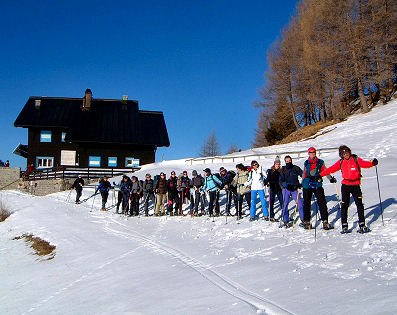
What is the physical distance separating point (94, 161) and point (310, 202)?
31.9 metres

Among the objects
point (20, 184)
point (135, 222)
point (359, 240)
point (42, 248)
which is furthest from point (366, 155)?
point (20, 184)

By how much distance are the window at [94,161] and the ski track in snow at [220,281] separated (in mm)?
28318

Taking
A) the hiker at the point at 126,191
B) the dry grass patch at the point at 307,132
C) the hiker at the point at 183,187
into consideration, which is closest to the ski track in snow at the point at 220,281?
the hiker at the point at 183,187

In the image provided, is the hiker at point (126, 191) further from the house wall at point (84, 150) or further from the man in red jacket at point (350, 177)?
the house wall at point (84, 150)

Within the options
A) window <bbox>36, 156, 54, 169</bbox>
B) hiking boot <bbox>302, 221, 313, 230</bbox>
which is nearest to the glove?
hiking boot <bbox>302, 221, 313, 230</bbox>

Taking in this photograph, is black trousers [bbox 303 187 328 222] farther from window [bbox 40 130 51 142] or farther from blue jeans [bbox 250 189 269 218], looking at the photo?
window [bbox 40 130 51 142]

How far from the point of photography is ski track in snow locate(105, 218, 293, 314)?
4.81 metres

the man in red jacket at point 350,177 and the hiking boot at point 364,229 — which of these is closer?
the hiking boot at point 364,229

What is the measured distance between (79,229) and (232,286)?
31.9ft

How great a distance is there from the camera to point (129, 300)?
19.9 ft

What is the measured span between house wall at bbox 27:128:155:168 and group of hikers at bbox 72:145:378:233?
16394 mm

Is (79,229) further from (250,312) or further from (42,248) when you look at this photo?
(250,312)

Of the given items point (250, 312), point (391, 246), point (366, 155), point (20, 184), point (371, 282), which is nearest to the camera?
point (250, 312)

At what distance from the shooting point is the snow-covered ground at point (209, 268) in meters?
5.09
